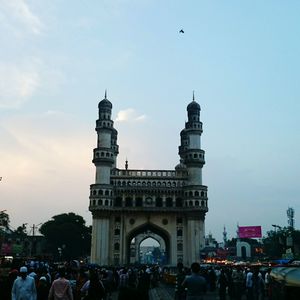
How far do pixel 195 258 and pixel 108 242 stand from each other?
42.4ft

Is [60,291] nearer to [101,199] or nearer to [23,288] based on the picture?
[23,288]

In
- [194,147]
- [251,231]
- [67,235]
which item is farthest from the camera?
[67,235]

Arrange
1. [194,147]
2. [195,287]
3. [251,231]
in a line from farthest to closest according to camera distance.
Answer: [251,231] → [194,147] → [195,287]

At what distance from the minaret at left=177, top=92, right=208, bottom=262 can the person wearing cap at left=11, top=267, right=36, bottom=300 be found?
55085 millimetres

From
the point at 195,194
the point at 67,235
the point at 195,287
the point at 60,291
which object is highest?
the point at 195,194

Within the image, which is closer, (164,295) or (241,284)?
(241,284)

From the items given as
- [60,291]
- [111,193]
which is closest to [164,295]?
[60,291]

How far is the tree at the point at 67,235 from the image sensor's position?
272 feet

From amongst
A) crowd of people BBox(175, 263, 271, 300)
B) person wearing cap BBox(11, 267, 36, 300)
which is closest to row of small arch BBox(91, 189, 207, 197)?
crowd of people BBox(175, 263, 271, 300)

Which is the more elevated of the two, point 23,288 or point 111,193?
point 111,193

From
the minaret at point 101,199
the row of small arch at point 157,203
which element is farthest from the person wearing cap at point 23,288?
the row of small arch at point 157,203

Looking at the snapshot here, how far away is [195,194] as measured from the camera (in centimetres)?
6600

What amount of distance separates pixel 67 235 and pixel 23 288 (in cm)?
7440

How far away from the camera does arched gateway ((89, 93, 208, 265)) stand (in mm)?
64688
